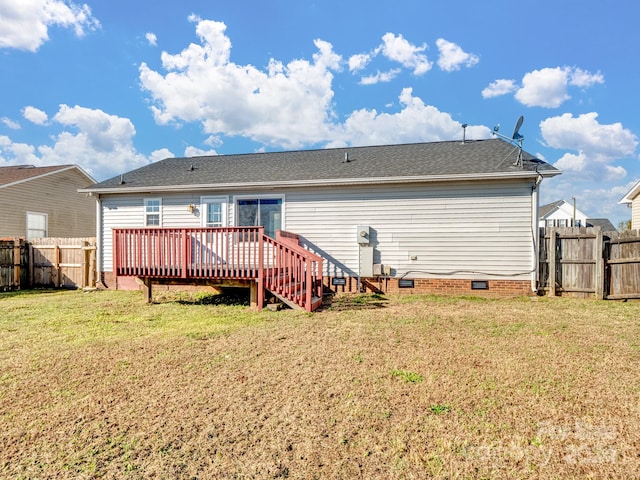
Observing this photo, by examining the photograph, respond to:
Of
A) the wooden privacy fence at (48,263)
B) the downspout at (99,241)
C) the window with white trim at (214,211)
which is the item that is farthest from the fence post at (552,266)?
the wooden privacy fence at (48,263)

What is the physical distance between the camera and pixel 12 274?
35.9 feet

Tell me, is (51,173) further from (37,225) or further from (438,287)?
(438,287)

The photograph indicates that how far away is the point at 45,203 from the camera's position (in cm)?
1566

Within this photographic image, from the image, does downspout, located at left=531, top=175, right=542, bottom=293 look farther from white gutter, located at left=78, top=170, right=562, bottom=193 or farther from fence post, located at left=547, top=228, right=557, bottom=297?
white gutter, located at left=78, top=170, right=562, bottom=193

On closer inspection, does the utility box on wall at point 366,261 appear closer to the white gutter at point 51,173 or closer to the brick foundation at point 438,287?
the brick foundation at point 438,287

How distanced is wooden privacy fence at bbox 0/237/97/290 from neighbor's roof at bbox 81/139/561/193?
2.23m

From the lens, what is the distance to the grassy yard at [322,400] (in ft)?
7.12

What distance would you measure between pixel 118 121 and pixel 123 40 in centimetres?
1780

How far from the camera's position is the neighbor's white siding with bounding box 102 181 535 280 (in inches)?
336

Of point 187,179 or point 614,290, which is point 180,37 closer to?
point 187,179

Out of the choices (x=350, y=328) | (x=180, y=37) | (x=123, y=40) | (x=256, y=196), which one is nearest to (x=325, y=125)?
(x=180, y=37)

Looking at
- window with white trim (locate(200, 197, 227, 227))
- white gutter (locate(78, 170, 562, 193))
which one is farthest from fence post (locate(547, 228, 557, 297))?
window with white trim (locate(200, 197, 227, 227))

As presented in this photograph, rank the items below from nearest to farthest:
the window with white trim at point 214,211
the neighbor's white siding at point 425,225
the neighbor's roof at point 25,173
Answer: the neighbor's white siding at point 425,225
the window with white trim at point 214,211
the neighbor's roof at point 25,173

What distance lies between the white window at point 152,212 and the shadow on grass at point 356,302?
5841mm
